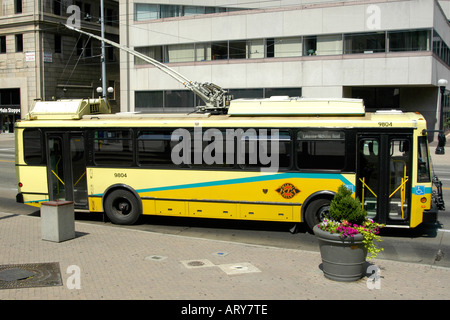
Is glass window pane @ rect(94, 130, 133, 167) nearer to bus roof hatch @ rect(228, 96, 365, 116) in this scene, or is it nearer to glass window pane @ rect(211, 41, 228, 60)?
bus roof hatch @ rect(228, 96, 365, 116)

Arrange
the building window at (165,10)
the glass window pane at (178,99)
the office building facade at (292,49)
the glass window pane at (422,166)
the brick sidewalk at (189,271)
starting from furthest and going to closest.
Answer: the glass window pane at (178,99), the building window at (165,10), the office building facade at (292,49), the glass window pane at (422,166), the brick sidewalk at (189,271)

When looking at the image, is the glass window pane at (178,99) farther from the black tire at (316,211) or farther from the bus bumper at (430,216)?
the bus bumper at (430,216)

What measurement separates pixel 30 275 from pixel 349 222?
516 centimetres

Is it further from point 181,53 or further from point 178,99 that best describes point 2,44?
point 178,99

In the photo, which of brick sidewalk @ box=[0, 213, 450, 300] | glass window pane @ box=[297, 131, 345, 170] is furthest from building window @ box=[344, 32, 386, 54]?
brick sidewalk @ box=[0, 213, 450, 300]

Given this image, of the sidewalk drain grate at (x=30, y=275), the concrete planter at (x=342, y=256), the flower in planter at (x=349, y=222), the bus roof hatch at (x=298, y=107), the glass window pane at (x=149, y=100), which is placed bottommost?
the sidewalk drain grate at (x=30, y=275)

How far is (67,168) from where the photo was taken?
507 inches

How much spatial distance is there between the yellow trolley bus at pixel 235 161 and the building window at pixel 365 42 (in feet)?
77.8

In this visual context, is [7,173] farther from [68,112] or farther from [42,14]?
[42,14]

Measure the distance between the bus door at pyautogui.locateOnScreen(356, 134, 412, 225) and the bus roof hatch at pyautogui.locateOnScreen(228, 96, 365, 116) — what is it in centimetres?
77

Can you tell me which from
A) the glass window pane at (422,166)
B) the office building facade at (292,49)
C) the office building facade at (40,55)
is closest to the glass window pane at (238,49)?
the office building facade at (292,49)

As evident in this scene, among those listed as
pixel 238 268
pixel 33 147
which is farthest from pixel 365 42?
pixel 238 268

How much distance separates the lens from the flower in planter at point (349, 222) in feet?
24.0

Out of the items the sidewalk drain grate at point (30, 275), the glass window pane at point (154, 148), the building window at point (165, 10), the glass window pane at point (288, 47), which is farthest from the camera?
the building window at point (165, 10)
